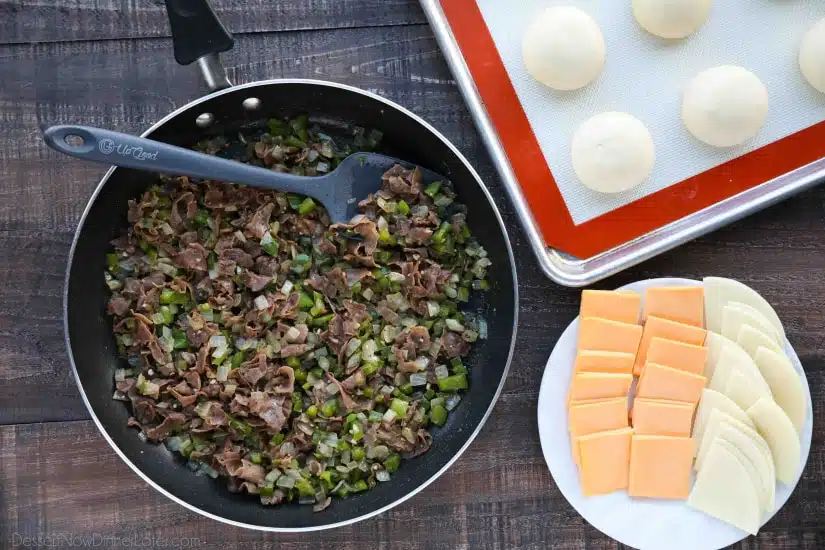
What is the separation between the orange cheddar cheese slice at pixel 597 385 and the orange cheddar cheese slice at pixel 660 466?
0.40 ft

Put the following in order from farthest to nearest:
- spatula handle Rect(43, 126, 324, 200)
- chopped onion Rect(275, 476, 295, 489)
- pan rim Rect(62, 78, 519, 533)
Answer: chopped onion Rect(275, 476, 295, 489)
pan rim Rect(62, 78, 519, 533)
spatula handle Rect(43, 126, 324, 200)

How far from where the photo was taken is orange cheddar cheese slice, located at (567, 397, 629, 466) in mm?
1725

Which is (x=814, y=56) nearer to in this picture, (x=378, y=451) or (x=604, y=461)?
(x=604, y=461)

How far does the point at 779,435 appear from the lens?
1.71 meters

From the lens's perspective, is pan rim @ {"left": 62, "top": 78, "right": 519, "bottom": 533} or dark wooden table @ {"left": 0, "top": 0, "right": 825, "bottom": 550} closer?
pan rim @ {"left": 62, "top": 78, "right": 519, "bottom": 533}

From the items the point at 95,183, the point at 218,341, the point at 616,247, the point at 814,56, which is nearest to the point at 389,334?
the point at 218,341

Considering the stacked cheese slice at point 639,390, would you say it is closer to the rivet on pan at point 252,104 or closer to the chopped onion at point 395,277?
the chopped onion at point 395,277

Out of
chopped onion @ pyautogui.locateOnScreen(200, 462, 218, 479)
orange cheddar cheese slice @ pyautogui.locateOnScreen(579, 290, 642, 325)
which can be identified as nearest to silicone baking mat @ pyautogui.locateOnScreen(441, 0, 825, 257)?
orange cheddar cheese slice @ pyautogui.locateOnScreen(579, 290, 642, 325)

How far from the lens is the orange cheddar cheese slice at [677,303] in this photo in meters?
1.73

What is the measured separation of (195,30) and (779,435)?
5.18ft

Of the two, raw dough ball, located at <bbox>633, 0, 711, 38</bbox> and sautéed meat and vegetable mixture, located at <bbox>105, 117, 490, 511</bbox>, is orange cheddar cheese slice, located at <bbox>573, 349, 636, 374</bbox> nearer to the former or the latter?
sautéed meat and vegetable mixture, located at <bbox>105, 117, 490, 511</bbox>

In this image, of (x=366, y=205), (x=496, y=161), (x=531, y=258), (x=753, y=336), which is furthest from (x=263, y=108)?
(x=753, y=336)

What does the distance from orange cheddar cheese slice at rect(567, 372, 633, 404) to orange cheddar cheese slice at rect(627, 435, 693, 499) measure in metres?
0.12

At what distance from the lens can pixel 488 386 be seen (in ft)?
5.77
